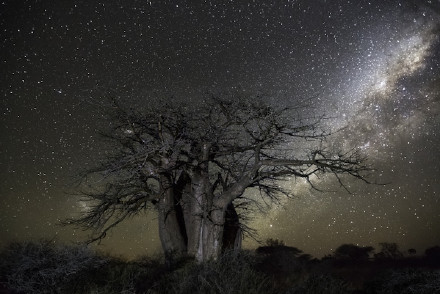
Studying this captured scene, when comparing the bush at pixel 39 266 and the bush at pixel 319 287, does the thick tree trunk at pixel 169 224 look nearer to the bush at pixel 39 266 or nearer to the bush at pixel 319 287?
the bush at pixel 39 266

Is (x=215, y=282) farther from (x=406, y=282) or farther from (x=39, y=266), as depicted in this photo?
(x=406, y=282)

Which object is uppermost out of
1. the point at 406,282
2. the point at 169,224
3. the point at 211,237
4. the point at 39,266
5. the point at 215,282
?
the point at 169,224

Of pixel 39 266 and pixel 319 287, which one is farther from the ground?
pixel 39 266

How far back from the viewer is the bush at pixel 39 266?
27.9 feet

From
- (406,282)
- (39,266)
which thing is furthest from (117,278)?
(406,282)

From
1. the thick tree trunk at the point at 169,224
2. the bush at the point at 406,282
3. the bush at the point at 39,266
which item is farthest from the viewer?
the thick tree trunk at the point at 169,224

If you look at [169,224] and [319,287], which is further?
[169,224]

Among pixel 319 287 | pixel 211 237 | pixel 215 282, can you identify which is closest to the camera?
pixel 215 282

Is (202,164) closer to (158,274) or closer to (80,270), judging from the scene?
(158,274)

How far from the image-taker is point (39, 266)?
28.9ft

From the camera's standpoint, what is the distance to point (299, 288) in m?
9.55

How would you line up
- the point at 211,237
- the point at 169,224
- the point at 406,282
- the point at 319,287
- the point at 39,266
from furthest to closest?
1. the point at 169,224
2. the point at 211,237
3. the point at 406,282
4. the point at 319,287
5. the point at 39,266

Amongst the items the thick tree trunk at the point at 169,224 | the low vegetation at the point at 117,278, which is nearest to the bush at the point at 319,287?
the low vegetation at the point at 117,278

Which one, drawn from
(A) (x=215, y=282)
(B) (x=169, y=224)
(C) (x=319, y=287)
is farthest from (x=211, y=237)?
(A) (x=215, y=282)
